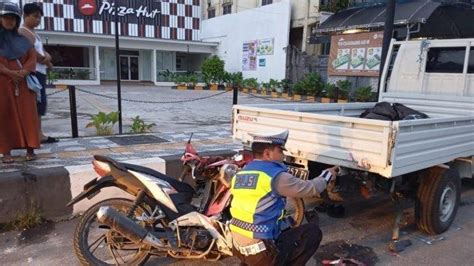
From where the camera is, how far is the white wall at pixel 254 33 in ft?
72.0

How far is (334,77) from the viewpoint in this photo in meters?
17.2

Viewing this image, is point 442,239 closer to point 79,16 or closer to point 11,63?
point 11,63

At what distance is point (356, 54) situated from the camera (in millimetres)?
15688

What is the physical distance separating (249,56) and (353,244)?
22486 mm

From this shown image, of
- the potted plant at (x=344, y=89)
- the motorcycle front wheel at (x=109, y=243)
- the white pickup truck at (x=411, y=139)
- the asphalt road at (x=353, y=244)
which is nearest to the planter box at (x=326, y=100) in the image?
the potted plant at (x=344, y=89)

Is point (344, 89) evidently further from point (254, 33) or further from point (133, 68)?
point (133, 68)

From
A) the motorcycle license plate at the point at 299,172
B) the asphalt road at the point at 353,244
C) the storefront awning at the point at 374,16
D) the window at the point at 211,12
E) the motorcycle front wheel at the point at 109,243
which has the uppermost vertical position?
the window at the point at 211,12

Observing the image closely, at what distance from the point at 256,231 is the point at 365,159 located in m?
1.29

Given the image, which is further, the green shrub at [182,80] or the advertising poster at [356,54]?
the green shrub at [182,80]

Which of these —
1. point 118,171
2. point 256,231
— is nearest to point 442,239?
point 256,231

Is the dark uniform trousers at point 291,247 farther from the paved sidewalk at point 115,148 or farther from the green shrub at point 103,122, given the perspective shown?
the green shrub at point 103,122

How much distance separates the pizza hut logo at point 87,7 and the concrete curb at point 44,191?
26936mm

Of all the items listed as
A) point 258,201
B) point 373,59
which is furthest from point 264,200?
point 373,59

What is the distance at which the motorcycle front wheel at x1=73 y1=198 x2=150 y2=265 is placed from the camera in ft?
9.77
